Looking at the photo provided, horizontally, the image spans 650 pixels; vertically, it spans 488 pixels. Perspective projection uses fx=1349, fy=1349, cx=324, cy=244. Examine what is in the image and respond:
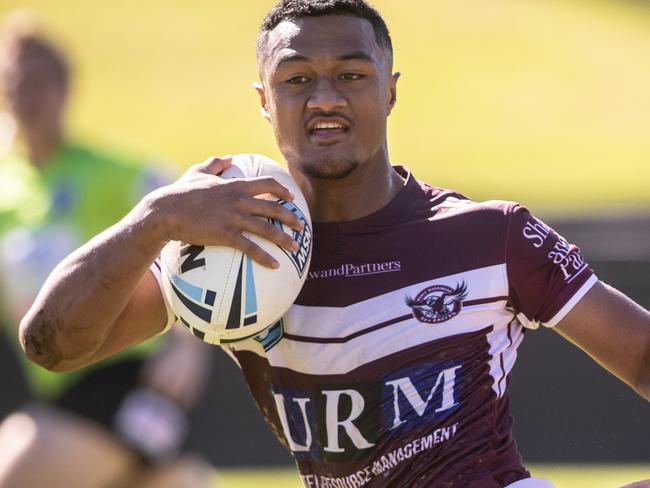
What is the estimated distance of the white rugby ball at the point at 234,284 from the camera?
3.38 meters

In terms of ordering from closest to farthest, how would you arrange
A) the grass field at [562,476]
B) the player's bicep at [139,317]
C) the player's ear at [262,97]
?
the player's bicep at [139,317]
the player's ear at [262,97]
the grass field at [562,476]

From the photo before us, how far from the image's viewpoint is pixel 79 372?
249 inches

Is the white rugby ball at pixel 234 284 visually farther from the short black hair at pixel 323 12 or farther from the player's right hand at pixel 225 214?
the short black hair at pixel 323 12

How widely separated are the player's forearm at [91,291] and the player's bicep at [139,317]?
66 mm

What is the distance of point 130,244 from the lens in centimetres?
340

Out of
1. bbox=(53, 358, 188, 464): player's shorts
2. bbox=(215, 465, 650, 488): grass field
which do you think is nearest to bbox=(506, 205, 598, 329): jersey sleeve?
bbox=(53, 358, 188, 464): player's shorts

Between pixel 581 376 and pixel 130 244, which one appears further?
pixel 581 376

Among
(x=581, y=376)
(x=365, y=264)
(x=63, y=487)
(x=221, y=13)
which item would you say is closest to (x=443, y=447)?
(x=365, y=264)

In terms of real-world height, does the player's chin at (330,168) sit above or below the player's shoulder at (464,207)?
above

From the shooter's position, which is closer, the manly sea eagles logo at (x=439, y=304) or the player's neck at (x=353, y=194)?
the manly sea eagles logo at (x=439, y=304)

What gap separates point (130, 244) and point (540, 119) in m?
13.9

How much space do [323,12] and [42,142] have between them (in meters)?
3.44

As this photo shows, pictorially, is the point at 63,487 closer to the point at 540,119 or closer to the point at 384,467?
the point at 384,467

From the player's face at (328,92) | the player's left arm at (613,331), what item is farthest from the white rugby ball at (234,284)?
the player's left arm at (613,331)
